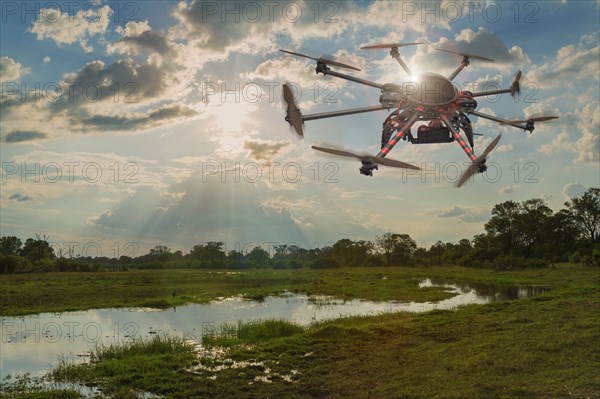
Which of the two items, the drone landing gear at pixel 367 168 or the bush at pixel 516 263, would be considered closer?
the drone landing gear at pixel 367 168

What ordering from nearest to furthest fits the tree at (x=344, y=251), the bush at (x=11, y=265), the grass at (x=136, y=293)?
the grass at (x=136, y=293) < the bush at (x=11, y=265) < the tree at (x=344, y=251)

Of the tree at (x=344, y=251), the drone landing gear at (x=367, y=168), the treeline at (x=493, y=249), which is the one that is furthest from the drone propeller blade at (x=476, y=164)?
the tree at (x=344, y=251)

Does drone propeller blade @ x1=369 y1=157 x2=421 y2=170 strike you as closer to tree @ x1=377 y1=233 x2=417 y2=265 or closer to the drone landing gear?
the drone landing gear

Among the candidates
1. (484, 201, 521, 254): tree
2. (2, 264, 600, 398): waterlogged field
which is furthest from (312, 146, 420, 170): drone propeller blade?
(484, 201, 521, 254): tree

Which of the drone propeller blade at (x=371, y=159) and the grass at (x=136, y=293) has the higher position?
the drone propeller blade at (x=371, y=159)

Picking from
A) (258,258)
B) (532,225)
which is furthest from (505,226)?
(258,258)

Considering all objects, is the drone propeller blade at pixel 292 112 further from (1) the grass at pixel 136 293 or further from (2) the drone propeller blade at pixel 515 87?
(1) the grass at pixel 136 293

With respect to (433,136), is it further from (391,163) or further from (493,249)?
(493,249)

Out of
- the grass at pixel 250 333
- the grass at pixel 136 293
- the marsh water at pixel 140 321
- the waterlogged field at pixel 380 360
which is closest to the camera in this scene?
the waterlogged field at pixel 380 360
